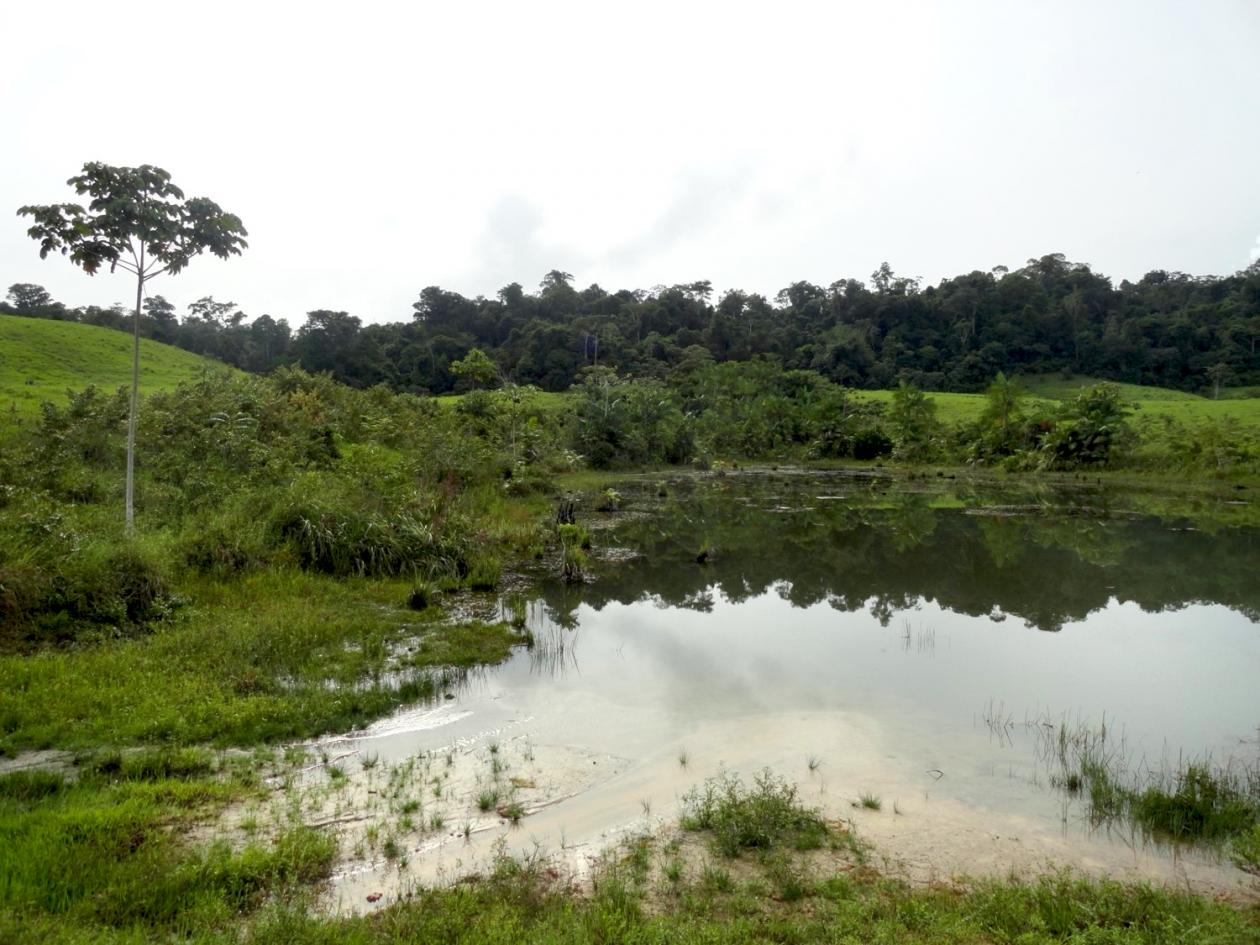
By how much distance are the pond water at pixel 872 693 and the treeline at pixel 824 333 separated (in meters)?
45.6

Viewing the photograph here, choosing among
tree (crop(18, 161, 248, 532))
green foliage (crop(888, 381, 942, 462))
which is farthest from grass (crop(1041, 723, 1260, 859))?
green foliage (crop(888, 381, 942, 462))

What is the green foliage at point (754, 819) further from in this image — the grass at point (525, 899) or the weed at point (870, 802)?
the weed at point (870, 802)

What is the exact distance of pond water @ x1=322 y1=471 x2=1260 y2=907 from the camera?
5.58 m

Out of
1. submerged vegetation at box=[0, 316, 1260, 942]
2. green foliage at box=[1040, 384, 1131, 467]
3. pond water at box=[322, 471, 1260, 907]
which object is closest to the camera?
submerged vegetation at box=[0, 316, 1260, 942]

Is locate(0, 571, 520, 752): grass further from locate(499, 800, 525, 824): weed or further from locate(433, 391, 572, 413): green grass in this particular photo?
locate(433, 391, 572, 413): green grass

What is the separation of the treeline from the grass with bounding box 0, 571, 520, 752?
47.8 metres

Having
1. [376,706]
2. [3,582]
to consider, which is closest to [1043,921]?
[376,706]

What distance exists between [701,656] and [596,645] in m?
1.49

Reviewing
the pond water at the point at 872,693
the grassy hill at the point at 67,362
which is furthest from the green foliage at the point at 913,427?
the grassy hill at the point at 67,362

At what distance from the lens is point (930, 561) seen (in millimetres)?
16938

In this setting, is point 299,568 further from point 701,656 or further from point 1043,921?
point 1043,921

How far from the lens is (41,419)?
1886 centimetres

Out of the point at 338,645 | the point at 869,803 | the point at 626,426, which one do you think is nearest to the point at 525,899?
the point at 869,803

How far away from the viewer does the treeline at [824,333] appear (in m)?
60.3
